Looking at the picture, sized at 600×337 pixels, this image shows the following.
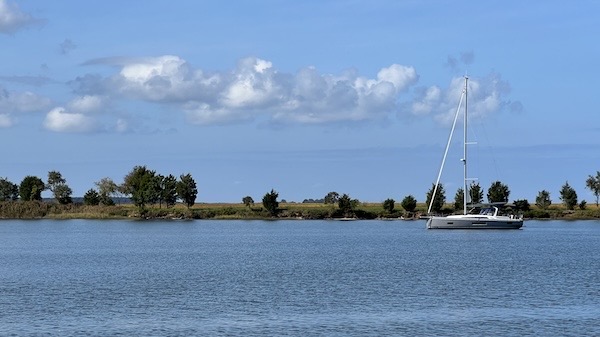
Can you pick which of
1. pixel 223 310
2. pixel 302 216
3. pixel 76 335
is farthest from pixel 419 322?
pixel 302 216

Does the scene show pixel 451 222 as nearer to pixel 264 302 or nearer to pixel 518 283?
pixel 518 283

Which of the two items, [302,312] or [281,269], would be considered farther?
[281,269]

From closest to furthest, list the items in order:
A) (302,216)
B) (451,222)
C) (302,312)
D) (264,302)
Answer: (302,312)
(264,302)
(451,222)
(302,216)

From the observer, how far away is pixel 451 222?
411ft

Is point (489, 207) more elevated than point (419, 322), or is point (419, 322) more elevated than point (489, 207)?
point (489, 207)

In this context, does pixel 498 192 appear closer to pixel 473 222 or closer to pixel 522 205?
pixel 522 205

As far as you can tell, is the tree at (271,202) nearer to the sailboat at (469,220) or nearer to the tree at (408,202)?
the tree at (408,202)

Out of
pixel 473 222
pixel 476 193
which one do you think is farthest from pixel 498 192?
pixel 473 222

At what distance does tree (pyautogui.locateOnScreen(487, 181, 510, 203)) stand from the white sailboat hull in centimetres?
5559

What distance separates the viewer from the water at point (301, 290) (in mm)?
42312

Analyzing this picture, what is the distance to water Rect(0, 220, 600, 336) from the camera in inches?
1666

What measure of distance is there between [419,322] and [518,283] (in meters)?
19.0

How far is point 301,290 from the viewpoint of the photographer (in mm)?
56188

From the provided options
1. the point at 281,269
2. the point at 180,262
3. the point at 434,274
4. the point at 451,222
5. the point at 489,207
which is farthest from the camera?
the point at 489,207
